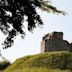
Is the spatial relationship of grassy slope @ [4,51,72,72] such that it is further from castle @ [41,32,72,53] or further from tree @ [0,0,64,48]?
tree @ [0,0,64,48]

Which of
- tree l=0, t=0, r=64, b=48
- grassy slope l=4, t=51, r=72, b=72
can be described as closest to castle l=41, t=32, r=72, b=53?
grassy slope l=4, t=51, r=72, b=72

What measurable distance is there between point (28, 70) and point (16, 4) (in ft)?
152

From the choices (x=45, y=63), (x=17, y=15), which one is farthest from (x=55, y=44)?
(x=17, y=15)

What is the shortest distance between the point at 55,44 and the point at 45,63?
20.5m

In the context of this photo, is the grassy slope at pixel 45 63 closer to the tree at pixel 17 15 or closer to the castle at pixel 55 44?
the castle at pixel 55 44

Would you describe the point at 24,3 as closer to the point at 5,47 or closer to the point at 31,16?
the point at 31,16

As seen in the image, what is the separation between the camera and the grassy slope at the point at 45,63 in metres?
51.4

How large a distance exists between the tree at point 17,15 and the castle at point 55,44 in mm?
68752

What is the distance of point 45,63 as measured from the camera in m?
54.8

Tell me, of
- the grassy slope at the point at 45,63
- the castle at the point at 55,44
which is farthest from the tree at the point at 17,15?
the castle at the point at 55,44

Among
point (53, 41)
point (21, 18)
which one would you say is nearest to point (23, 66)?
point (53, 41)

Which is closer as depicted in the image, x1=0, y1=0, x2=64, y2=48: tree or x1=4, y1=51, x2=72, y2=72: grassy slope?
x1=0, y1=0, x2=64, y2=48: tree

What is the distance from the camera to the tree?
507 centimetres

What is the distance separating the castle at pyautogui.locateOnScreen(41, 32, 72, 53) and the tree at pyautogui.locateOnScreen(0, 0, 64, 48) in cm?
6875
